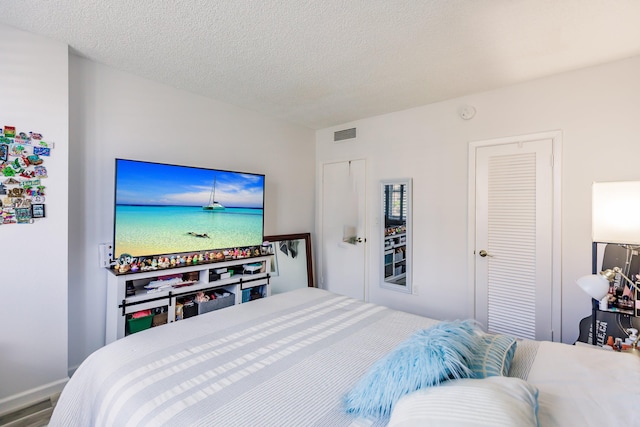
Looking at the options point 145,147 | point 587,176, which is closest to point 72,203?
point 145,147

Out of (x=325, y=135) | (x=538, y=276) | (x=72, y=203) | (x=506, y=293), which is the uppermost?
(x=325, y=135)

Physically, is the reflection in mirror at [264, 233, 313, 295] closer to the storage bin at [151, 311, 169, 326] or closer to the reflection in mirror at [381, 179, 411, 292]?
the reflection in mirror at [381, 179, 411, 292]

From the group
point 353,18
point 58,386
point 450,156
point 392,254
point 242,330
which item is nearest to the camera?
point 242,330

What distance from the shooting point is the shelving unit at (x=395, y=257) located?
3369mm

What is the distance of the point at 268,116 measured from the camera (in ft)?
11.8

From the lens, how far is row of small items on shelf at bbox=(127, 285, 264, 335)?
2264mm

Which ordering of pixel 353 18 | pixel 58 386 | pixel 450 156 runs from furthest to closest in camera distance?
1. pixel 450 156
2. pixel 58 386
3. pixel 353 18

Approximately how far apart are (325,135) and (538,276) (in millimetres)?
2984

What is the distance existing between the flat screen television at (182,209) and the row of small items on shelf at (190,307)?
0.45 meters

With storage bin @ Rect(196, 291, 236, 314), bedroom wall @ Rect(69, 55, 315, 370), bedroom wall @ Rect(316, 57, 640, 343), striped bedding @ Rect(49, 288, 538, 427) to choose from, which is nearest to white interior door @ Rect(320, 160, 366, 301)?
bedroom wall @ Rect(316, 57, 640, 343)

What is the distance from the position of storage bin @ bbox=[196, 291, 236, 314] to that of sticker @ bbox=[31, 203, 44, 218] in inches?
51.7

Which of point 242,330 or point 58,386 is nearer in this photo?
point 242,330

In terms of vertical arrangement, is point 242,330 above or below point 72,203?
below

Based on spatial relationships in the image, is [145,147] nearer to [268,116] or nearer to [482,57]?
[268,116]
